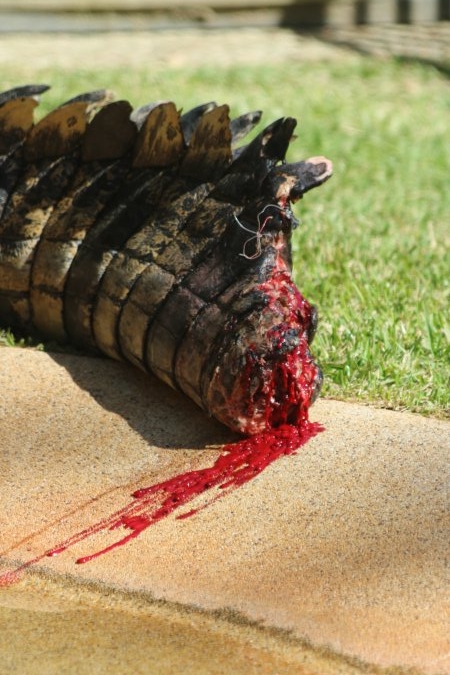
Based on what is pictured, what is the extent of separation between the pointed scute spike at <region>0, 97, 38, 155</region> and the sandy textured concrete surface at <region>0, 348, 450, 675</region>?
821 mm

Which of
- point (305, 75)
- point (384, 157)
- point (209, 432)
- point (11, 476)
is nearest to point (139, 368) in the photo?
point (209, 432)

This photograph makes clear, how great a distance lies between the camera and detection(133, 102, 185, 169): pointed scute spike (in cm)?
299

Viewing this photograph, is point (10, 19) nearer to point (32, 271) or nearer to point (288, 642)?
point (32, 271)

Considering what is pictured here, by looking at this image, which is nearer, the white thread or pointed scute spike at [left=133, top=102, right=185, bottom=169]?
the white thread

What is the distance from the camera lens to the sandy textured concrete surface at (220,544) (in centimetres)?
197

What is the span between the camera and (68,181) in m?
3.21

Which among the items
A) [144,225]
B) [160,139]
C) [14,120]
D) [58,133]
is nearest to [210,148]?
[160,139]

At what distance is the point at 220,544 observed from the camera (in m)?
2.26

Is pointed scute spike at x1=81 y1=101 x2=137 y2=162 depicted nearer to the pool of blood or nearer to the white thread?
the white thread

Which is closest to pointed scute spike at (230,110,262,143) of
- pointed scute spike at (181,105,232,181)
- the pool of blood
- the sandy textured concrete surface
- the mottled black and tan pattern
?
the mottled black and tan pattern

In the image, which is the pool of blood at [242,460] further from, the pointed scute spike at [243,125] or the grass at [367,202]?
the pointed scute spike at [243,125]

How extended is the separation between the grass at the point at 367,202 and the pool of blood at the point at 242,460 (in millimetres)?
358

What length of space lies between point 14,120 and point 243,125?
0.71 metres

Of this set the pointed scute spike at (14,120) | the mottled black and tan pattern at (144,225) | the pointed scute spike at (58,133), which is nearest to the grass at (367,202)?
the mottled black and tan pattern at (144,225)
